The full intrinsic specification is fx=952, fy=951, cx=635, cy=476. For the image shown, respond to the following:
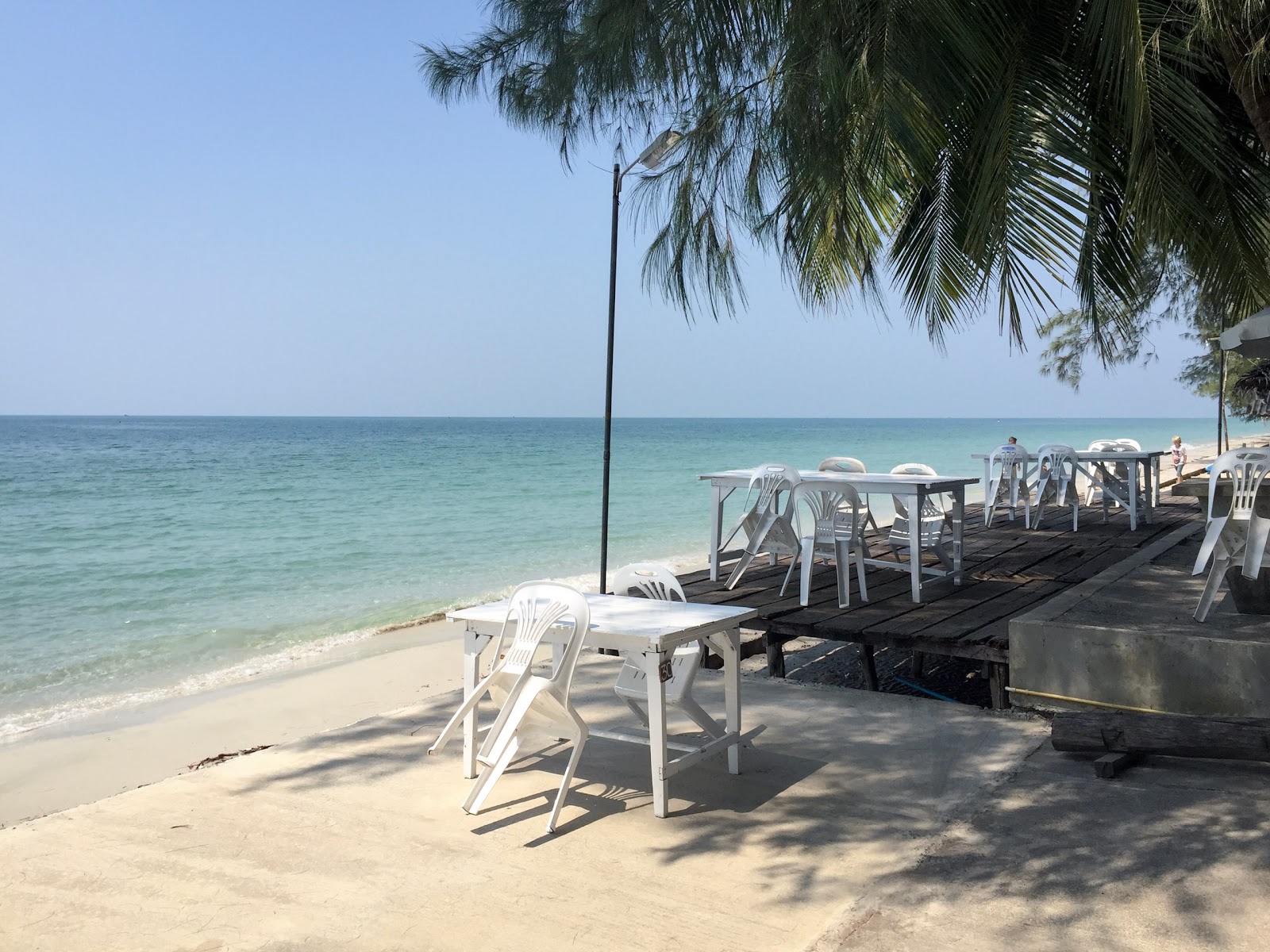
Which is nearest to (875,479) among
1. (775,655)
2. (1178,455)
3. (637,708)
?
(775,655)

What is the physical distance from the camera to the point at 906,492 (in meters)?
5.83

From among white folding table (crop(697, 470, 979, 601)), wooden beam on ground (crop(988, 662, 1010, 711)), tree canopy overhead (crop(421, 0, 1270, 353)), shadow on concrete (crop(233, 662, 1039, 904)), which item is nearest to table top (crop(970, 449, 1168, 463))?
white folding table (crop(697, 470, 979, 601))

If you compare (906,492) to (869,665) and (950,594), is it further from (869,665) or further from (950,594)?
(869,665)

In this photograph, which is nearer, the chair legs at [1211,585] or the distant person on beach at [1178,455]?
the chair legs at [1211,585]

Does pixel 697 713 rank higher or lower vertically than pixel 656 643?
lower

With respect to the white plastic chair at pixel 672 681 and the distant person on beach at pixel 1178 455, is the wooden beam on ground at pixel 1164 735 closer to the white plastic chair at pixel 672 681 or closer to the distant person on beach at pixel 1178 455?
the white plastic chair at pixel 672 681

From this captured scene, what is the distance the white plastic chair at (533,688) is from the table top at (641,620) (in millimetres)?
140

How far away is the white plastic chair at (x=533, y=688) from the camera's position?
3.16m

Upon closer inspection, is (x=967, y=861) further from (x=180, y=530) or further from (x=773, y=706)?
(x=180, y=530)

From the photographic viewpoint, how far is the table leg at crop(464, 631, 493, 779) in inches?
144

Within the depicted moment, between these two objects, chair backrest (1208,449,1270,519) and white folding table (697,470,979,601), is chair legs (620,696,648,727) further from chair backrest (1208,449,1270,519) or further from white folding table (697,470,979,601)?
chair backrest (1208,449,1270,519)

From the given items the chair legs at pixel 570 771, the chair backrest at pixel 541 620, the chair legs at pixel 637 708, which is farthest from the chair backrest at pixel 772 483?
the chair legs at pixel 570 771

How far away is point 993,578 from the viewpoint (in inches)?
264

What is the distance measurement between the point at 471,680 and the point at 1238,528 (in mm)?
3395
